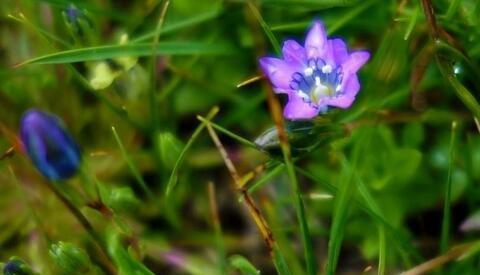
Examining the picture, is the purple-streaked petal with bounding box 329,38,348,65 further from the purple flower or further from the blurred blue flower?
the blurred blue flower

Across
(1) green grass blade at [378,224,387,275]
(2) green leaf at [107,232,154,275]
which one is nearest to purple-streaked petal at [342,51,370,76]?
(1) green grass blade at [378,224,387,275]

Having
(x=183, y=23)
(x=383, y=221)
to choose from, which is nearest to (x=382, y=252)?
(x=383, y=221)

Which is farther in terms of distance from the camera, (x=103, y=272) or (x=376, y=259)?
(x=376, y=259)

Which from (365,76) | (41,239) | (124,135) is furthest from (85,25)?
(365,76)

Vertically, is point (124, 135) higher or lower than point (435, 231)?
higher

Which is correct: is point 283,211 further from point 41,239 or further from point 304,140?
point 41,239

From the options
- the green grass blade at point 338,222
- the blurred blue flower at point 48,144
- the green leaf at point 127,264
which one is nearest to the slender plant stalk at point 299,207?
the green grass blade at point 338,222

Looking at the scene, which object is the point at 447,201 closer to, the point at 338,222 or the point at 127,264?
the point at 338,222
